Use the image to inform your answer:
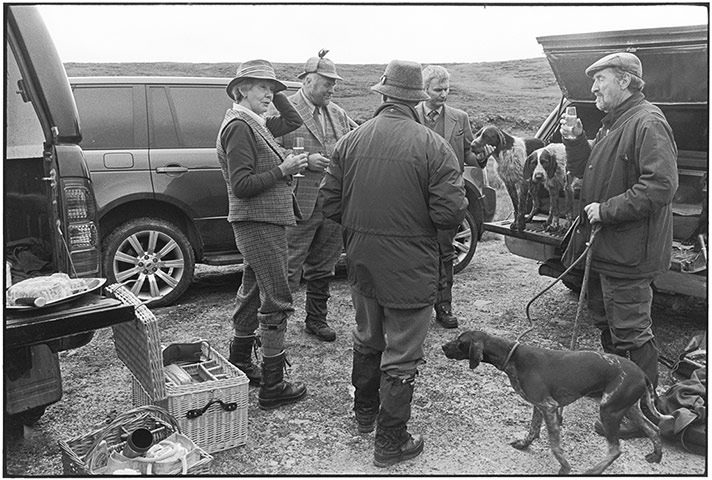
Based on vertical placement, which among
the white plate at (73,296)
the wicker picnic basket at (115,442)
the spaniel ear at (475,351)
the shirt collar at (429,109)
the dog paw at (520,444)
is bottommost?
the dog paw at (520,444)

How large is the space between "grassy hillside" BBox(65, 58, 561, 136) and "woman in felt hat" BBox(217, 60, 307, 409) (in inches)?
55.7

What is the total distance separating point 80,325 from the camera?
10.2ft

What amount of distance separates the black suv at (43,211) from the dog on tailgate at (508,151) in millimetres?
3336

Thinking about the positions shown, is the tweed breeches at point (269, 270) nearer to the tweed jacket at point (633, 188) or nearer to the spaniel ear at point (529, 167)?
the tweed jacket at point (633, 188)

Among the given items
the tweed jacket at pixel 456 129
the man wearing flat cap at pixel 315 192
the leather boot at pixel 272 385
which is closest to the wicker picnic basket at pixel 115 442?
the leather boot at pixel 272 385

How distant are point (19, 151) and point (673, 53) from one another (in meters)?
4.68

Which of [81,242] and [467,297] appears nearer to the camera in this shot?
[81,242]

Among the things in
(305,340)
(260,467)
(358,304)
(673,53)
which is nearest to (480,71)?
(673,53)

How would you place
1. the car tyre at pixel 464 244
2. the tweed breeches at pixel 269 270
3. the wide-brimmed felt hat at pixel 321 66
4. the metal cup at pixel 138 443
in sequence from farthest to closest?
1. the car tyre at pixel 464 244
2. the wide-brimmed felt hat at pixel 321 66
3. the tweed breeches at pixel 269 270
4. the metal cup at pixel 138 443

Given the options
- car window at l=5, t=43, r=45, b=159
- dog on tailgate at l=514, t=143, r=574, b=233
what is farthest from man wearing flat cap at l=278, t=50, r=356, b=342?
car window at l=5, t=43, r=45, b=159

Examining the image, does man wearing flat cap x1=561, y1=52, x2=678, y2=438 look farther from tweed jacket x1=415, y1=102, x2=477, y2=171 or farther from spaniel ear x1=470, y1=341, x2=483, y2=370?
tweed jacket x1=415, y1=102, x2=477, y2=171

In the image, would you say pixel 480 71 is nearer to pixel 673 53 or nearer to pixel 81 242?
pixel 673 53

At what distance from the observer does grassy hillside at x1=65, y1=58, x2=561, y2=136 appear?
19.6 ft

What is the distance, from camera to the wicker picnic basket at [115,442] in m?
3.12
